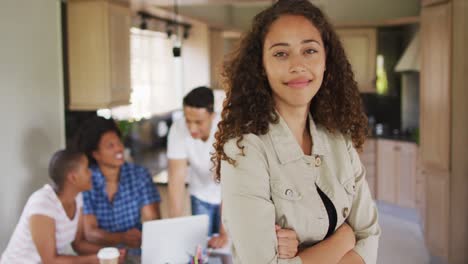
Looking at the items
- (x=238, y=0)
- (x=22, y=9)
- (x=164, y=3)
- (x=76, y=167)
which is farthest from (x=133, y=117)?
(x=76, y=167)

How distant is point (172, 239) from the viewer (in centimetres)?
206

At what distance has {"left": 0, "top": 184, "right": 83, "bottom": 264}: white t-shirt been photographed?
232cm

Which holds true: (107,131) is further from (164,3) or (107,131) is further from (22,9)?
(164,3)

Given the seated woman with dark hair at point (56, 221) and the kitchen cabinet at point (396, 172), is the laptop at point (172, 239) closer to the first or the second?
the seated woman with dark hair at point (56, 221)

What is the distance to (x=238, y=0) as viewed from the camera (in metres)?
4.25

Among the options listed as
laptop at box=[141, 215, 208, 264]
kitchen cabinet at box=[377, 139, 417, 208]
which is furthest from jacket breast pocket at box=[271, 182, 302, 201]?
kitchen cabinet at box=[377, 139, 417, 208]

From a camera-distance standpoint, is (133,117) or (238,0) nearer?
(238,0)

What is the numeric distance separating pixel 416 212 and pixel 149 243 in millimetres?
4307

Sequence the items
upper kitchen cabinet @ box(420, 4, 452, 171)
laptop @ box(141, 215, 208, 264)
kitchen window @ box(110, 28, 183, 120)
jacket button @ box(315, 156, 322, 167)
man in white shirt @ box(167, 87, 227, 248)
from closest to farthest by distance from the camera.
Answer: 1. jacket button @ box(315, 156, 322, 167)
2. laptop @ box(141, 215, 208, 264)
3. man in white shirt @ box(167, 87, 227, 248)
4. upper kitchen cabinet @ box(420, 4, 452, 171)
5. kitchen window @ box(110, 28, 183, 120)

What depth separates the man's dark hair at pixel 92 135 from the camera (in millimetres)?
2869

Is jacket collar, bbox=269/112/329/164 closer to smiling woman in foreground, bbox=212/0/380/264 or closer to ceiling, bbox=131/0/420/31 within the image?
smiling woman in foreground, bbox=212/0/380/264

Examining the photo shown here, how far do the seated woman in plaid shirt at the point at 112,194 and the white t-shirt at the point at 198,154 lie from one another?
340mm

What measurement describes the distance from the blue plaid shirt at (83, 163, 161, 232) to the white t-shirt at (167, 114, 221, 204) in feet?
1.14

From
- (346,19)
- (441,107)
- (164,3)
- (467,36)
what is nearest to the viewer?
(467,36)
